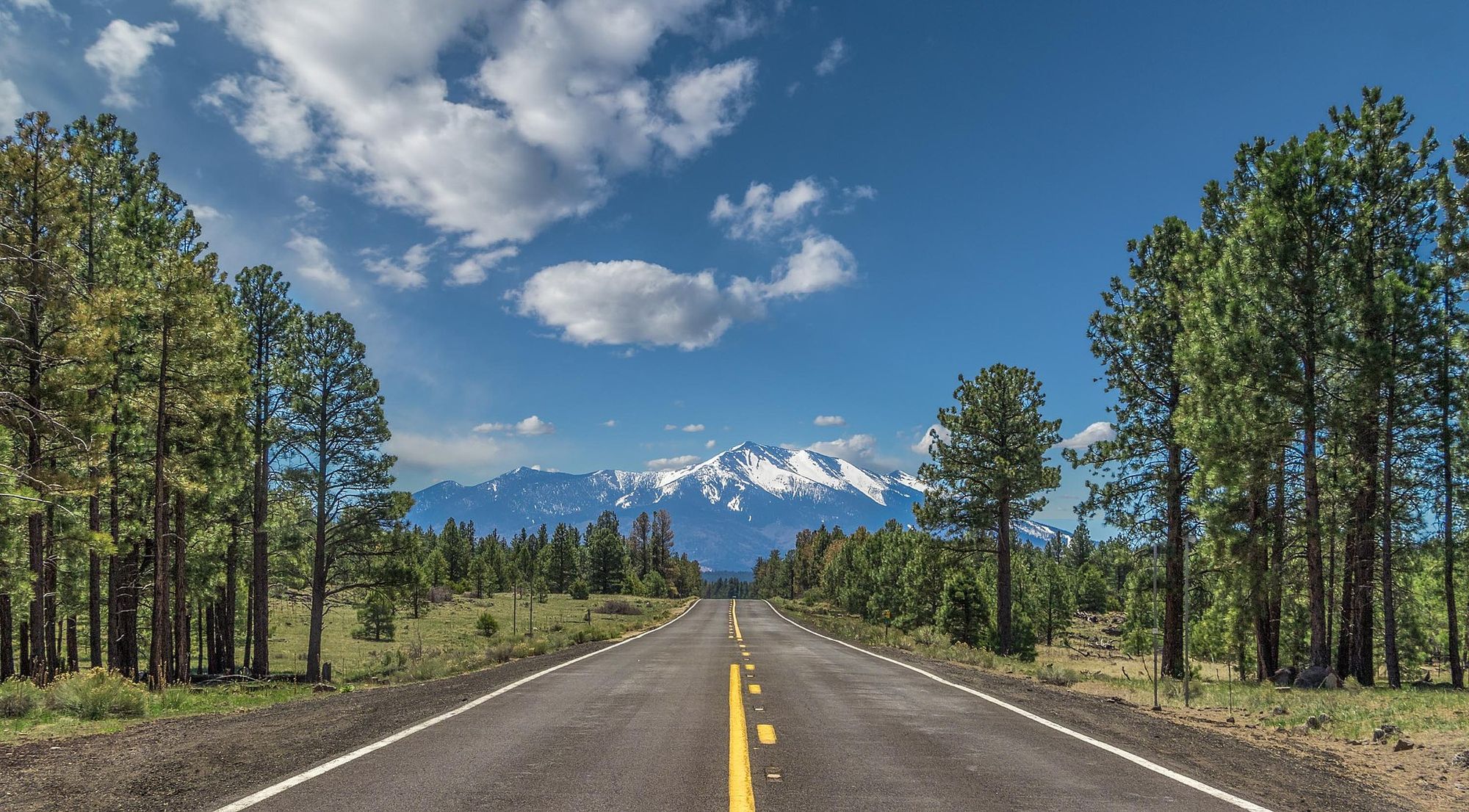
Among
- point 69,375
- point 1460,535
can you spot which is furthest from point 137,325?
point 1460,535

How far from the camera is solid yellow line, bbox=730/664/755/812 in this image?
5539 mm

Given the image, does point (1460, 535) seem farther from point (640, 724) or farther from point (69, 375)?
point (69, 375)

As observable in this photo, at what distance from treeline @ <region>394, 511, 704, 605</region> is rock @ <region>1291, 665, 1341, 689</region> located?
87950 millimetres

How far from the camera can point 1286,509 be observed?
769 inches

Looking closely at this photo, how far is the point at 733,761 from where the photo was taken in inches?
275

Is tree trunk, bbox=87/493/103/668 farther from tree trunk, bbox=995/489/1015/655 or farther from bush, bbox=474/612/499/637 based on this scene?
bush, bbox=474/612/499/637

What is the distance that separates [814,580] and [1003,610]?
11375 centimetres

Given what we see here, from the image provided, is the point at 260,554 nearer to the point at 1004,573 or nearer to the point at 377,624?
the point at 1004,573

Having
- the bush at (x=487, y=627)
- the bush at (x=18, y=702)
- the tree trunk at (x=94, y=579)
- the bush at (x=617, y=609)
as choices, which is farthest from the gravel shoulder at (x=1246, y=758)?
the bush at (x=617, y=609)

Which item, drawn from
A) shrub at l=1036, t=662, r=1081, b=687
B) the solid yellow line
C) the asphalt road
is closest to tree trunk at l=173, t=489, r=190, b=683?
the asphalt road

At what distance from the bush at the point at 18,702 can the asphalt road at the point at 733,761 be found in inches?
230

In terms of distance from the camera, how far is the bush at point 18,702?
10.3m

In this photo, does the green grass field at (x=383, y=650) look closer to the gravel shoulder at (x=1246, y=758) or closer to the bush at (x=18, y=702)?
the bush at (x=18, y=702)

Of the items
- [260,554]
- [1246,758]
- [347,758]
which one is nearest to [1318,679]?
[1246,758]
